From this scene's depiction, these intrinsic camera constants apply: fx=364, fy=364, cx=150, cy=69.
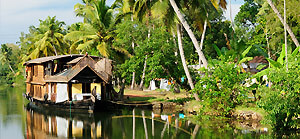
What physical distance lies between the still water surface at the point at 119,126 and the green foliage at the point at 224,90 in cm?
74

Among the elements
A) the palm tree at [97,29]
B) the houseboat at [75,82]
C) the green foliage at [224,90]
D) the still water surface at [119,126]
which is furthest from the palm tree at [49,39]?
the green foliage at [224,90]

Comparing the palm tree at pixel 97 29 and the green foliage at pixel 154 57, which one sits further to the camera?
the palm tree at pixel 97 29

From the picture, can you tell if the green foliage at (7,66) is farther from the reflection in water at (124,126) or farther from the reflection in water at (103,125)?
the reflection in water at (124,126)

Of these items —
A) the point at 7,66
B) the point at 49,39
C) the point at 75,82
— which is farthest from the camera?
the point at 7,66

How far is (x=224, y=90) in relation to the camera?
1669 cm

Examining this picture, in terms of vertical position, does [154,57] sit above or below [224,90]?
above

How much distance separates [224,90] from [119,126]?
16.6 ft

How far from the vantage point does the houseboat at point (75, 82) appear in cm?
2016

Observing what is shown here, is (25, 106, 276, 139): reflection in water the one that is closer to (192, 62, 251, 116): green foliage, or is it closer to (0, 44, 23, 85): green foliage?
(192, 62, 251, 116): green foliage

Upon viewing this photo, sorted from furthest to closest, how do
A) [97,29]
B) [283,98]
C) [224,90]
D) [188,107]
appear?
[97,29] < [188,107] < [224,90] < [283,98]

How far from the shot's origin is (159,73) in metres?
21.2

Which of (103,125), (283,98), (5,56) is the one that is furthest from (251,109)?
(5,56)

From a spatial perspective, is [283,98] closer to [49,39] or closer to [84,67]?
[84,67]

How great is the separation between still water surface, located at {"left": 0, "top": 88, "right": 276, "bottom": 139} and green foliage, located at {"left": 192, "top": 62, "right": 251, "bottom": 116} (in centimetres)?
74
